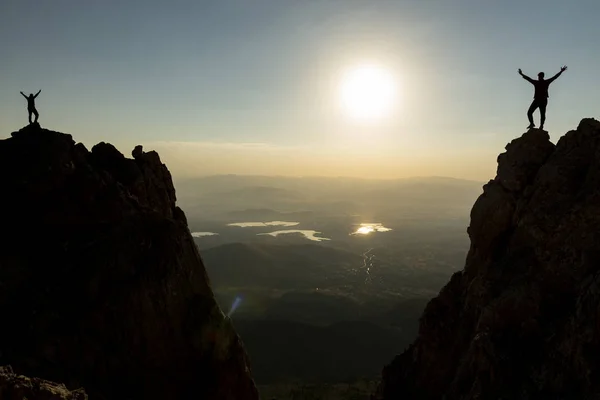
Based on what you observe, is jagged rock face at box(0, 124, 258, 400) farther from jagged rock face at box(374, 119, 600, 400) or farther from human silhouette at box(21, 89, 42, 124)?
jagged rock face at box(374, 119, 600, 400)

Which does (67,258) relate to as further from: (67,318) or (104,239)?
(67,318)

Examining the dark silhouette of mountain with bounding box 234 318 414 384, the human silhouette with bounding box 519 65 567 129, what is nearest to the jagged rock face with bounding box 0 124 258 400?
the human silhouette with bounding box 519 65 567 129

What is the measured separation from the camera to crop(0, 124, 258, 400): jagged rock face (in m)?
27.3

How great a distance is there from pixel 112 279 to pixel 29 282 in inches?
207

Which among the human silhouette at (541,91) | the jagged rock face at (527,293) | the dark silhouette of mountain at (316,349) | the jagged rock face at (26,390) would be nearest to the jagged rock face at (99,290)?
the jagged rock face at (26,390)

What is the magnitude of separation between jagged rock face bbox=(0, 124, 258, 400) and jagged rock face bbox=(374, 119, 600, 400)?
689 inches

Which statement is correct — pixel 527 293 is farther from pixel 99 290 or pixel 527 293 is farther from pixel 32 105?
pixel 32 105

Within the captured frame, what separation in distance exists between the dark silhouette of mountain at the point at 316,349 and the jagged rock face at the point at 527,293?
97.7 meters

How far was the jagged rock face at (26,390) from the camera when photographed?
14180 millimetres

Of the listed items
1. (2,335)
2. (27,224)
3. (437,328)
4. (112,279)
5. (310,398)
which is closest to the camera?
(2,335)

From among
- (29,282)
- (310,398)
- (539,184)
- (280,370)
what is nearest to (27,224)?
(29,282)

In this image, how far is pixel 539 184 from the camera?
30.1 m

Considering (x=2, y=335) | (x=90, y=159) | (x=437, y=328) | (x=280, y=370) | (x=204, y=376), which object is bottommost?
(x=280, y=370)

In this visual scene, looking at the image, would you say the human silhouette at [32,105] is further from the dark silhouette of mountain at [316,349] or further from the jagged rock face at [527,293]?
the dark silhouette of mountain at [316,349]
